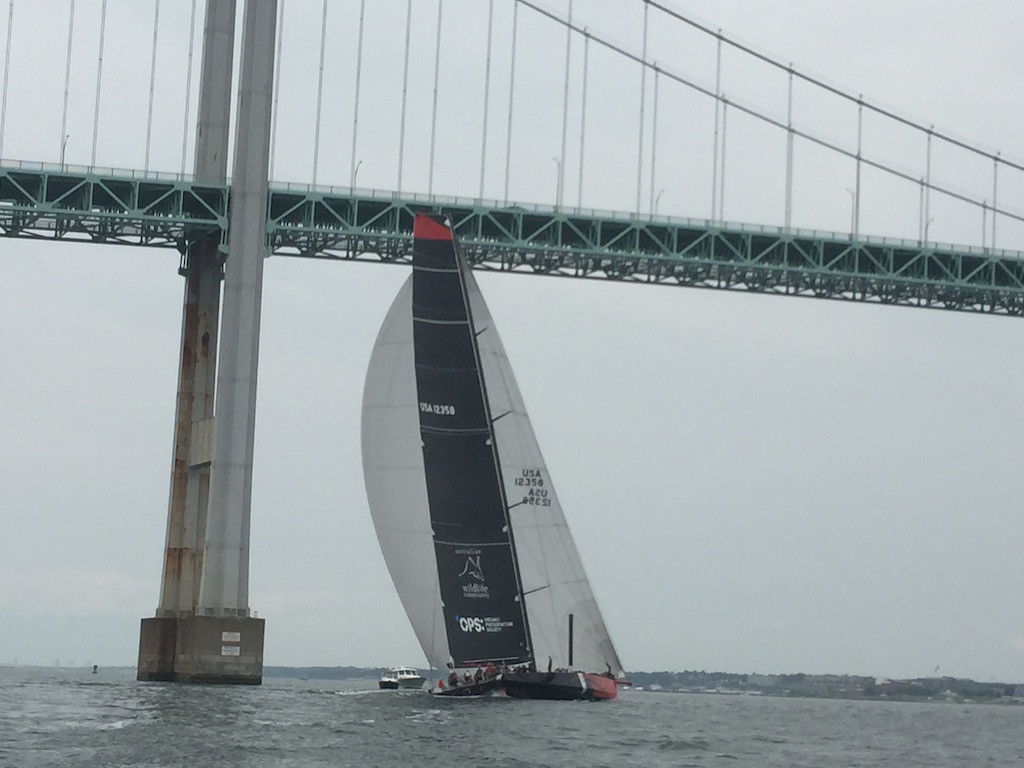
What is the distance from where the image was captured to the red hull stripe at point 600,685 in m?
38.1

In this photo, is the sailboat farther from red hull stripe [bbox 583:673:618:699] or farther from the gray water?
the gray water

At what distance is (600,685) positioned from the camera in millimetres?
38375

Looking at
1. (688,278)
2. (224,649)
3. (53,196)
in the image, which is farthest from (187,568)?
(688,278)

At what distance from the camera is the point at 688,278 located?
57.1 m

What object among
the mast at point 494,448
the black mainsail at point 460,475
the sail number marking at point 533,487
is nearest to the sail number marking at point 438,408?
the black mainsail at point 460,475

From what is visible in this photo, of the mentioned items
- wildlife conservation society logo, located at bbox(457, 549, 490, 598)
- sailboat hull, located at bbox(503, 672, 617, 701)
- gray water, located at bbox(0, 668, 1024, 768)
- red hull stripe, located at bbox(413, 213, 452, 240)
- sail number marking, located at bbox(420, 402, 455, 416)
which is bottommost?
gray water, located at bbox(0, 668, 1024, 768)

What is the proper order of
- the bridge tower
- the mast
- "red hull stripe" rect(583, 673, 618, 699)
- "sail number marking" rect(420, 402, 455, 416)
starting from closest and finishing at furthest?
the mast < "sail number marking" rect(420, 402, 455, 416) < "red hull stripe" rect(583, 673, 618, 699) < the bridge tower

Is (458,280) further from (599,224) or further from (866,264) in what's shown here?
(866,264)

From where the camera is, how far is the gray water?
26.4 m

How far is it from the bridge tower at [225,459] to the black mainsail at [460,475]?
8.73m

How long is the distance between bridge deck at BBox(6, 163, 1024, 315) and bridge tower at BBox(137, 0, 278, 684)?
217 cm

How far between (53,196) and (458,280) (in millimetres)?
17114

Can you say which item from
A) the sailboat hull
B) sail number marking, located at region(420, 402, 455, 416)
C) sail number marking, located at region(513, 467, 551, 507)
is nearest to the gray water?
the sailboat hull

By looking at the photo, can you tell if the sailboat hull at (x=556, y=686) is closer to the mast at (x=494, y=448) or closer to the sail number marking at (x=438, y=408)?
the mast at (x=494, y=448)
